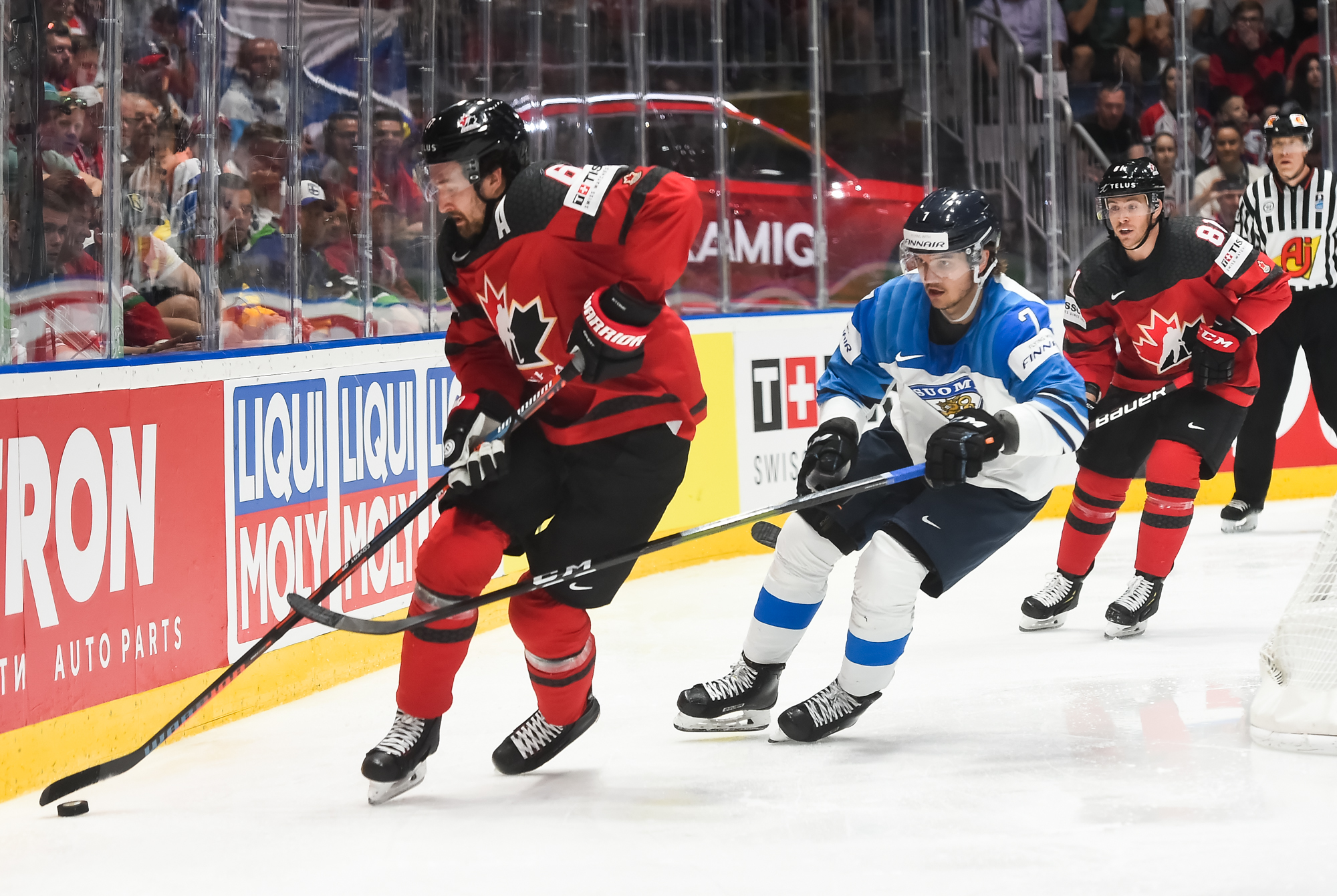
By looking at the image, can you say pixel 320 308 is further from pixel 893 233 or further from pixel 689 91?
pixel 893 233

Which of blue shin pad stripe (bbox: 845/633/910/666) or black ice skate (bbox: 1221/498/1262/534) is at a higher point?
blue shin pad stripe (bbox: 845/633/910/666)

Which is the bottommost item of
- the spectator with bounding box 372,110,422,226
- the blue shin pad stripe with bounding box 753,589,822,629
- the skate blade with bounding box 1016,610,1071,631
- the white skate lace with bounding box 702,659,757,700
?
the skate blade with bounding box 1016,610,1071,631

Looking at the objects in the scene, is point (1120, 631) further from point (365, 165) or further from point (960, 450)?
point (365, 165)

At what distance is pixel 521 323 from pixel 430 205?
2.43m

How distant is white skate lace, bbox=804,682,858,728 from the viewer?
3.11 metres

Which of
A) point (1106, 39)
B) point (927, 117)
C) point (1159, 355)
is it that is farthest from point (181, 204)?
point (1106, 39)

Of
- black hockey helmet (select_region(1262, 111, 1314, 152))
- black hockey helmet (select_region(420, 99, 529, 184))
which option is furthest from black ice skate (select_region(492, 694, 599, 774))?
black hockey helmet (select_region(1262, 111, 1314, 152))

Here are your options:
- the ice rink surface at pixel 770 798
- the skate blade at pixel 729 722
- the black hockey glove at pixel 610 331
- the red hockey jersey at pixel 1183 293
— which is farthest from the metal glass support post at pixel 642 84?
the black hockey glove at pixel 610 331

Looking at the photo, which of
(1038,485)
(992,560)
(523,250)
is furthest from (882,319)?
(992,560)

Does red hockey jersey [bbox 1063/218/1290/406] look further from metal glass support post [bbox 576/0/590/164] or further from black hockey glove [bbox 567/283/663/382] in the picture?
metal glass support post [bbox 576/0/590/164]

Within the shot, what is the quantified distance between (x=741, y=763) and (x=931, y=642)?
1.39 metres

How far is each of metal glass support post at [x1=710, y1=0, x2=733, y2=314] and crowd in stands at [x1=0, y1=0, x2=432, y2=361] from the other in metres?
1.78

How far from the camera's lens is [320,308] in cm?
452

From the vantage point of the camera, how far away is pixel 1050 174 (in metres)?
7.23
